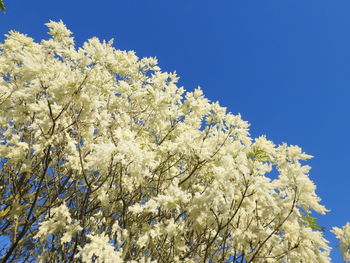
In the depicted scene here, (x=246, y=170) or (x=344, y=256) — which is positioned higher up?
(x=344, y=256)

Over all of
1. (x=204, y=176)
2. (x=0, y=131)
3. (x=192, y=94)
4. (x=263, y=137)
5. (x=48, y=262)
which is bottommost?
(x=48, y=262)

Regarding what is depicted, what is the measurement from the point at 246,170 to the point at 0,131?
546 cm

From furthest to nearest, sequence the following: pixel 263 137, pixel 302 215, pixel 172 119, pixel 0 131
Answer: pixel 172 119
pixel 0 131
pixel 263 137
pixel 302 215

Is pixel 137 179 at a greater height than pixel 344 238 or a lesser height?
lesser

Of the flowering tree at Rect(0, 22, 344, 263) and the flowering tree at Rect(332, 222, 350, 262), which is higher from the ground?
the flowering tree at Rect(332, 222, 350, 262)

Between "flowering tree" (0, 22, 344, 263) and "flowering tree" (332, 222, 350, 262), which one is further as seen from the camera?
"flowering tree" (332, 222, 350, 262)

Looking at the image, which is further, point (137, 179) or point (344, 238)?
point (344, 238)

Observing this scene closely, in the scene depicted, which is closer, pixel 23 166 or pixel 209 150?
pixel 23 166

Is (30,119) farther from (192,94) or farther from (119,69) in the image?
(192,94)

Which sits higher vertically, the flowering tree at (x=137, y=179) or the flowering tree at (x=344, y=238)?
the flowering tree at (x=344, y=238)

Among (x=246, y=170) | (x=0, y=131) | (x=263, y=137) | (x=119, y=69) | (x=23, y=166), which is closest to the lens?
(x=246, y=170)

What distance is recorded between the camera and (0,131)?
20.1ft

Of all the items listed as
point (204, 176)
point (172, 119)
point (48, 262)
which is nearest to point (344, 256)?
point (204, 176)

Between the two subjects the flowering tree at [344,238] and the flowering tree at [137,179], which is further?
the flowering tree at [344,238]
